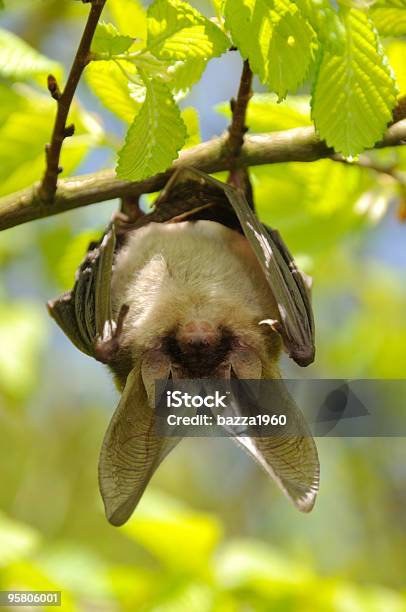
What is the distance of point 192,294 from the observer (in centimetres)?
414

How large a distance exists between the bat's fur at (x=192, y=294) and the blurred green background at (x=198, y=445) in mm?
390

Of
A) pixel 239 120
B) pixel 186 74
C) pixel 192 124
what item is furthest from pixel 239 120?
pixel 192 124

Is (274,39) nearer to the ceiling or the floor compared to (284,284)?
nearer to the ceiling

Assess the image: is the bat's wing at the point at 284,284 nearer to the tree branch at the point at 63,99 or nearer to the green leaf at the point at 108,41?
the tree branch at the point at 63,99

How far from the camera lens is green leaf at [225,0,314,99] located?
112 inches

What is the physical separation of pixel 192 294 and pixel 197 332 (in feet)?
0.84

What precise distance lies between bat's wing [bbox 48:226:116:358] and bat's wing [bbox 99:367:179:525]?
25 centimetres

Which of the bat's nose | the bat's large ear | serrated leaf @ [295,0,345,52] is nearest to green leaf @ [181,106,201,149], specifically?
the bat's nose

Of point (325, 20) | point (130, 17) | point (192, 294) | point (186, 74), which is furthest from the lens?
point (130, 17)

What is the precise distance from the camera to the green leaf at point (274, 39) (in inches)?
112

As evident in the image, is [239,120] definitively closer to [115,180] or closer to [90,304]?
[115,180]

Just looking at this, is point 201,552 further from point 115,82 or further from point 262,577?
point 115,82

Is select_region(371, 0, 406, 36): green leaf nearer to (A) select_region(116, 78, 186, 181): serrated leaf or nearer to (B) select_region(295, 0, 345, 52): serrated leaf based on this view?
(B) select_region(295, 0, 345, 52): serrated leaf

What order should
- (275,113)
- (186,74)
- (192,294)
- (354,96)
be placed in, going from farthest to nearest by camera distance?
1. (275,113)
2. (192,294)
3. (186,74)
4. (354,96)
